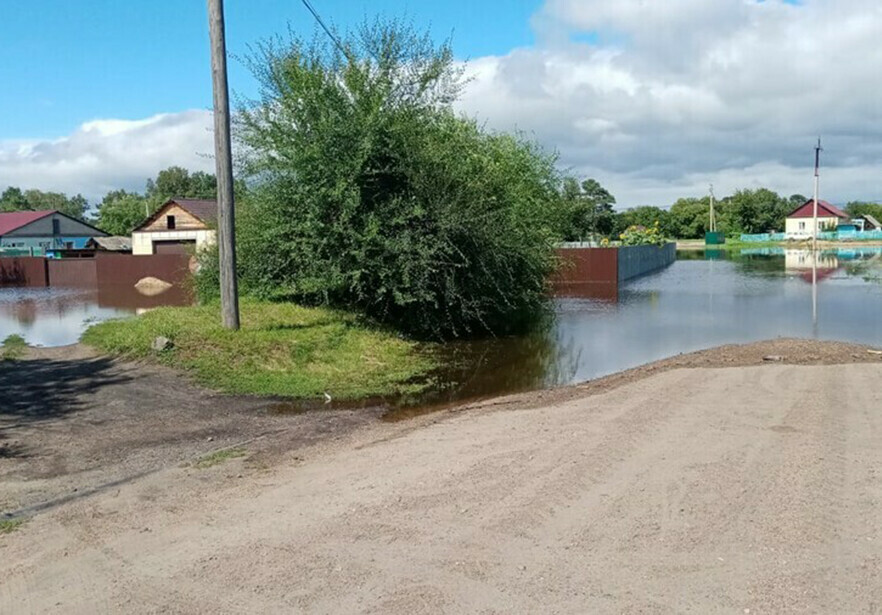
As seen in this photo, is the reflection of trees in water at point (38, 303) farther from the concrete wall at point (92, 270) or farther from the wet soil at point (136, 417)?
the wet soil at point (136, 417)

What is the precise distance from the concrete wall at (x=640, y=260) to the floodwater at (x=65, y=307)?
22486 mm

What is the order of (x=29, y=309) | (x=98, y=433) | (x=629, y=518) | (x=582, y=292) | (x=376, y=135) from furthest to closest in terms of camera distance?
(x=582, y=292) → (x=29, y=309) → (x=376, y=135) → (x=98, y=433) → (x=629, y=518)

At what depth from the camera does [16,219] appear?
7675 cm

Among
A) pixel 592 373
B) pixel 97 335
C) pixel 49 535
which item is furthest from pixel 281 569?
pixel 97 335

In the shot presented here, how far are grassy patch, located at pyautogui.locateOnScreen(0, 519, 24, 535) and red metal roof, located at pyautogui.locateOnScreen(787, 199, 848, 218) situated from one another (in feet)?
398

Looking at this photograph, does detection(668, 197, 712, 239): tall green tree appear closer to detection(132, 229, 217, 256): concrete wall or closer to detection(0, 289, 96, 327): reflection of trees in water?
detection(132, 229, 217, 256): concrete wall

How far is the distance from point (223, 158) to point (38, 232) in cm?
7234

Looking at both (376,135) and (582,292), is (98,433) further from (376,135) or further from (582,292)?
(582,292)

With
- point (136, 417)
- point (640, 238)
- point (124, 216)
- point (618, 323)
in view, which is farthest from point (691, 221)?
point (136, 417)

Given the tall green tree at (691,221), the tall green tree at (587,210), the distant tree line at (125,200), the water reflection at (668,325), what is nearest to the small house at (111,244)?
the distant tree line at (125,200)

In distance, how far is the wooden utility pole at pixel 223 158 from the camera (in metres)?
13.4

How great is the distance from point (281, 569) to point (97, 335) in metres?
11.8

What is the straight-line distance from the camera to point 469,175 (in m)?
18.4

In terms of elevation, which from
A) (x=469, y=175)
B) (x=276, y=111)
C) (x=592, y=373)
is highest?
(x=276, y=111)
